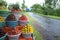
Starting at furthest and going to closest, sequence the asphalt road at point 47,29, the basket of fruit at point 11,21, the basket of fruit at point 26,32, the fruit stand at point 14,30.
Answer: the asphalt road at point 47,29
the basket of fruit at point 11,21
the basket of fruit at point 26,32
the fruit stand at point 14,30

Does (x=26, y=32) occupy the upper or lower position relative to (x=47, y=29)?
upper

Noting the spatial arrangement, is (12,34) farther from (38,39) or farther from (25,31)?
(38,39)

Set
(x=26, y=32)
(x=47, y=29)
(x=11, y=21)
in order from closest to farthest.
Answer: (x=26, y=32) → (x=11, y=21) → (x=47, y=29)

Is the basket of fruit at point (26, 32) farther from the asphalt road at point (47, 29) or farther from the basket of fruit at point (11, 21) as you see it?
the asphalt road at point (47, 29)

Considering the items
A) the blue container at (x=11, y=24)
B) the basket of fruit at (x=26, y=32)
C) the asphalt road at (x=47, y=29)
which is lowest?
the asphalt road at (x=47, y=29)

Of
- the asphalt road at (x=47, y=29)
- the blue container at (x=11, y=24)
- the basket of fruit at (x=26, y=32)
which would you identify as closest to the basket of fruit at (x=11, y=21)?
the blue container at (x=11, y=24)

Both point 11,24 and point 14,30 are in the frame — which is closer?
point 14,30

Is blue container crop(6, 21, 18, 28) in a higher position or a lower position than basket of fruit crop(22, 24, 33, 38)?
higher

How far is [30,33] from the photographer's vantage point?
23.4 feet

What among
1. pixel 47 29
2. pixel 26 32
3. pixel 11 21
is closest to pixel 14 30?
pixel 26 32

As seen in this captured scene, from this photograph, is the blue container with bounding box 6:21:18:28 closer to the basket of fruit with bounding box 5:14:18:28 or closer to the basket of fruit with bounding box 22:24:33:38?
the basket of fruit with bounding box 5:14:18:28

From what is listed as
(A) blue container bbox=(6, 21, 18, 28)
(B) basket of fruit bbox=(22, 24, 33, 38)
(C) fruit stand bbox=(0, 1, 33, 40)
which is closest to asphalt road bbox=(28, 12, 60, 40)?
(C) fruit stand bbox=(0, 1, 33, 40)

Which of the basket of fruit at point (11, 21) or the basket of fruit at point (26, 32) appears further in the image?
the basket of fruit at point (11, 21)

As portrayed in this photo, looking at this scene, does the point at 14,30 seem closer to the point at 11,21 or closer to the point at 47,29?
the point at 11,21
